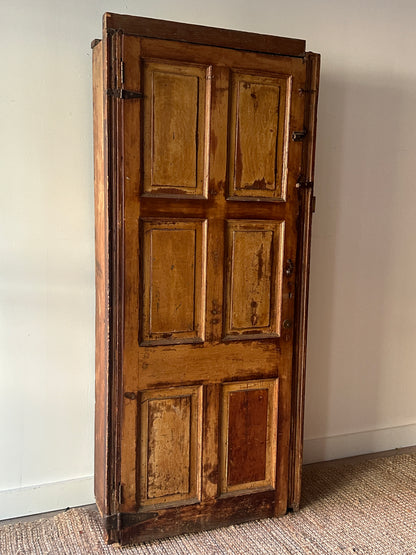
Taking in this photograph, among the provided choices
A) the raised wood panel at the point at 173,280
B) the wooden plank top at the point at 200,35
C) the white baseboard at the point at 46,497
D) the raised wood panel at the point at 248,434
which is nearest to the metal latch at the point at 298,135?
the wooden plank top at the point at 200,35

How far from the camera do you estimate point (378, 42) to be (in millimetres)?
3031

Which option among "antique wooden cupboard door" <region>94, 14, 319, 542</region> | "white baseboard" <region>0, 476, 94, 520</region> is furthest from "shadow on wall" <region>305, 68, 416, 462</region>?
"white baseboard" <region>0, 476, 94, 520</region>

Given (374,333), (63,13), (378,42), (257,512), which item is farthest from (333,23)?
(257,512)

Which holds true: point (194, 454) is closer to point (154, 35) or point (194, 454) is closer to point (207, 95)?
point (207, 95)

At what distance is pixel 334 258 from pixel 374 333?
1.75 feet

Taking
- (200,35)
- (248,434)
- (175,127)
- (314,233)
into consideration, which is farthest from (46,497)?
(200,35)

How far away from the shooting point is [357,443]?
328cm

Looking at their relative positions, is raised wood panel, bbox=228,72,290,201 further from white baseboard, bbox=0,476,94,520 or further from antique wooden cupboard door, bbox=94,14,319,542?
white baseboard, bbox=0,476,94,520

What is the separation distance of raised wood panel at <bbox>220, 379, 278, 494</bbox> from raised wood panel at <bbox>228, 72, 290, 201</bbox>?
0.86m

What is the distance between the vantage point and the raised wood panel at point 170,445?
7.74ft

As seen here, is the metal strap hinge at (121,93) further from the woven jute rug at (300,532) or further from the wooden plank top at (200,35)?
the woven jute rug at (300,532)

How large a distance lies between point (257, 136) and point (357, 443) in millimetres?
1934

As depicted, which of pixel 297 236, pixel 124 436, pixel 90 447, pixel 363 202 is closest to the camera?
pixel 124 436

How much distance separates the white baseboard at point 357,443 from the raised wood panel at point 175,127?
169 cm
